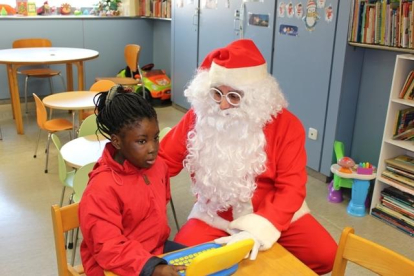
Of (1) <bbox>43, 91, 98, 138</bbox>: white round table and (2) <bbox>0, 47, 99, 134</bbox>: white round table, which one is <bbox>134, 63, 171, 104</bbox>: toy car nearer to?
(2) <bbox>0, 47, 99, 134</bbox>: white round table

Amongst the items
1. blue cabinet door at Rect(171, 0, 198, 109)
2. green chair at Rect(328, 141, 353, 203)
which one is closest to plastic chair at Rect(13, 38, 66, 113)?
blue cabinet door at Rect(171, 0, 198, 109)

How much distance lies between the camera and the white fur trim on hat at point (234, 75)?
1737 millimetres

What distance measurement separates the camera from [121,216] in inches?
52.4

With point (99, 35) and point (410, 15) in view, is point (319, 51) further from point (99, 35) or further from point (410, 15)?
point (99, 35)

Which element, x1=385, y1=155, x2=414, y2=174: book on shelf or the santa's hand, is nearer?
the santa's hand

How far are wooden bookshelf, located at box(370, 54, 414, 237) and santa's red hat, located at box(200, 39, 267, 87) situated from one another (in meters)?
1.34

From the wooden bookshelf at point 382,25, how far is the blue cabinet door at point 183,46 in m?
2.18

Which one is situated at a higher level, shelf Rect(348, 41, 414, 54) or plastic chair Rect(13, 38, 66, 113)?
shelf Rect(348, 41, 414, 54)

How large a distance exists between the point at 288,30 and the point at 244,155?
6.71 ft

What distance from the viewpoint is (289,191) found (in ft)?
5.48

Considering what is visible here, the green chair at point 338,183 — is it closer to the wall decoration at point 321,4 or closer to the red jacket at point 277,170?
the wall decoration at point 321,4

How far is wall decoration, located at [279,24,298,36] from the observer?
11.3 ft

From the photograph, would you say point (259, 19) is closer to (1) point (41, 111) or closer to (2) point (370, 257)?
(1) point (41, 111)

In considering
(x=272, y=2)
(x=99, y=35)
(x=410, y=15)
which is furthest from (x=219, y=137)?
(x=99, y=35)
